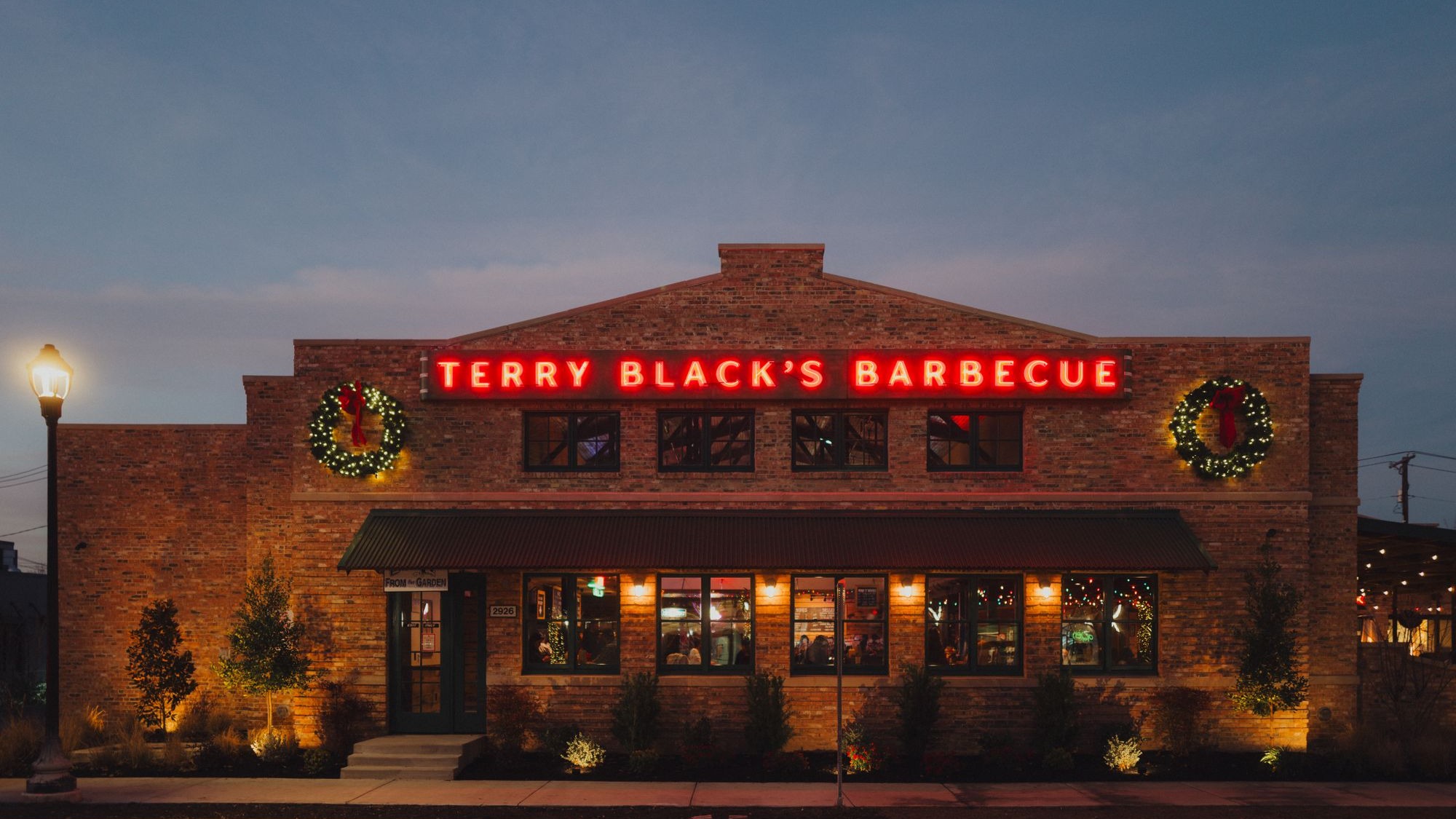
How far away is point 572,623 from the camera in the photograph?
17656 millimetres

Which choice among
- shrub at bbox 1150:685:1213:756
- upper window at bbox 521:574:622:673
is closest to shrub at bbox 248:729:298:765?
upper window at bbox 521:574:622:673

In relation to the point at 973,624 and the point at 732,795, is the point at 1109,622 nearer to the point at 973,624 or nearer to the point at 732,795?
the point at 973,624

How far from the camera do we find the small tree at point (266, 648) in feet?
55.2

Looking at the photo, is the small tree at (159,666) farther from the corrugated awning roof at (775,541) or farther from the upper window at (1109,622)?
the upper window at (1109,622)

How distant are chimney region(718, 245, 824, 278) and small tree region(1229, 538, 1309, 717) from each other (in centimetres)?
972

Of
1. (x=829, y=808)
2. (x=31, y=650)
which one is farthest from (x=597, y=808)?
(x=31, y=650)

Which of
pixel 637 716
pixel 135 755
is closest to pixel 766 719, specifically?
pixel 637 716

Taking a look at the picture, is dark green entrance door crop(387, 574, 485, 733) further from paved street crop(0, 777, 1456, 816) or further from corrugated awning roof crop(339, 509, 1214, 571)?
paved street crop(0, 777, 1456, 816)

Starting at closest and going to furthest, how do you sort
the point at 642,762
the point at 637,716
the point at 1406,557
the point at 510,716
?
the point at 642,762
the point at 637,716
the point at 510,716
the point at 1406,557

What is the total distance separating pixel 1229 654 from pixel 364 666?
607 inches

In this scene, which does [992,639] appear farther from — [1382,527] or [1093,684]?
[1382,527]

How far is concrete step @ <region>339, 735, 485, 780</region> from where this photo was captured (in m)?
15.8

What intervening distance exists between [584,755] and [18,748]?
9.29 m

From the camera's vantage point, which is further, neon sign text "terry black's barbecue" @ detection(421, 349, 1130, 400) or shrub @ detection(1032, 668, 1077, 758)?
neon sign text "terry black's barbecue" @ detection(421, 349, 1130, 400)
